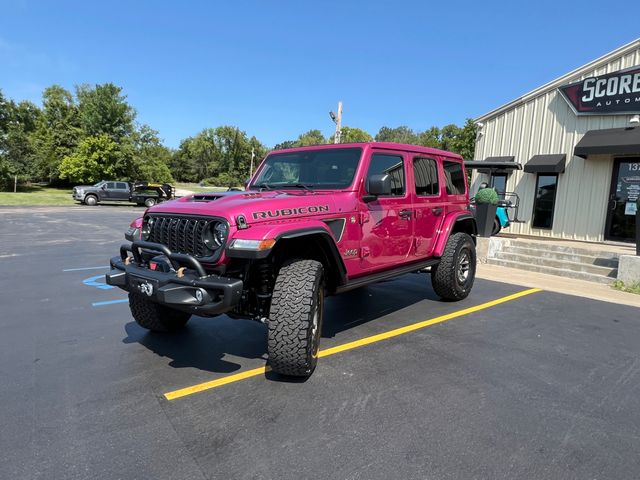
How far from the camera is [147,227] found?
12.5ft

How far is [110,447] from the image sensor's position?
245cm

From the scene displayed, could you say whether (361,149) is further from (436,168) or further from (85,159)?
(85,159)

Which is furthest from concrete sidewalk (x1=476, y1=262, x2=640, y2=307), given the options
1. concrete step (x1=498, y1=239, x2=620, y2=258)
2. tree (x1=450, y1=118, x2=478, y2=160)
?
tree (x1=450, y1=118, x2=478, y2=160)

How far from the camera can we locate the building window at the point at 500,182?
13.2 meters

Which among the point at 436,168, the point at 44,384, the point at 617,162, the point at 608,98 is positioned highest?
the point at 608,98

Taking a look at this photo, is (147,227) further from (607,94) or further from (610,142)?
(607,94)

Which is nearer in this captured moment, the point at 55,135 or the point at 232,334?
the point at 232,334

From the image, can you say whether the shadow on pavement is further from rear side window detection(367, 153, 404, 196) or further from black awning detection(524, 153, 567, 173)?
black awning detection(524, 153, 567, 173)

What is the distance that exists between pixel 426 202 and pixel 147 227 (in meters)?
3.15

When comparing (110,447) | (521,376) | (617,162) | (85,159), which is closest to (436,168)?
(521,376)

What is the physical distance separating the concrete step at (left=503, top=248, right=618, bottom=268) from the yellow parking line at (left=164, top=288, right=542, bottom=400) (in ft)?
9.01

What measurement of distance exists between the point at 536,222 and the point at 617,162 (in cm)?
255

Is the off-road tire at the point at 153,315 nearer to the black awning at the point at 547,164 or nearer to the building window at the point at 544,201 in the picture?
the black awning at the point at 547,164

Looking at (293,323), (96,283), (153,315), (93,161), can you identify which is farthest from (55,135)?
(293,323)
